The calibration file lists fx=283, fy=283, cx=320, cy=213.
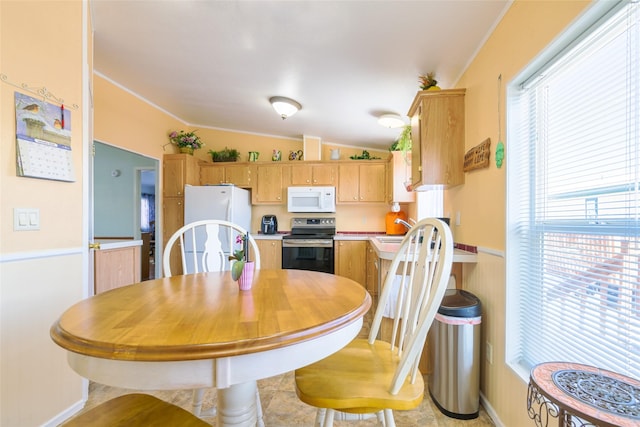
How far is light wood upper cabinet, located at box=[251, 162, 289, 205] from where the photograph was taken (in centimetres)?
445

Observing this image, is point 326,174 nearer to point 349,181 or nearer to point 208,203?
point 349,181

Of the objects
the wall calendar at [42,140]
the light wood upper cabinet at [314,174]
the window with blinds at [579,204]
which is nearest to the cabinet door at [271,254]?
the light wood upper cabinet at [314,174]

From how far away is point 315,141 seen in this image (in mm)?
4473

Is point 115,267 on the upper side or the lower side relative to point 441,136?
lower

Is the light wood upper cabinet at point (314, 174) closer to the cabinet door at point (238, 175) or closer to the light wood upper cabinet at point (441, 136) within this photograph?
the cabinet door at point (238, 175)

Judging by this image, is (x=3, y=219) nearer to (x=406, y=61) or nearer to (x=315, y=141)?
(x=406, y=61)

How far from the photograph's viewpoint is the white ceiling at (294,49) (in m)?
1.73

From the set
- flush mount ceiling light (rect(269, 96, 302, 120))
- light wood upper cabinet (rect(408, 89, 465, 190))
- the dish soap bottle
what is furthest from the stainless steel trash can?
the dish soap bottle

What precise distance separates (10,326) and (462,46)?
300 centimetres

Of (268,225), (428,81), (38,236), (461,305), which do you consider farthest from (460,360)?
(268,225)

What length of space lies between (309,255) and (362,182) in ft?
4.49

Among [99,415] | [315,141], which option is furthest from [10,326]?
[315,141]

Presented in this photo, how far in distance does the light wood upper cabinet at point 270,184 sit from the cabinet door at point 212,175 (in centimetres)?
57

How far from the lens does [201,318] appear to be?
82 cm
